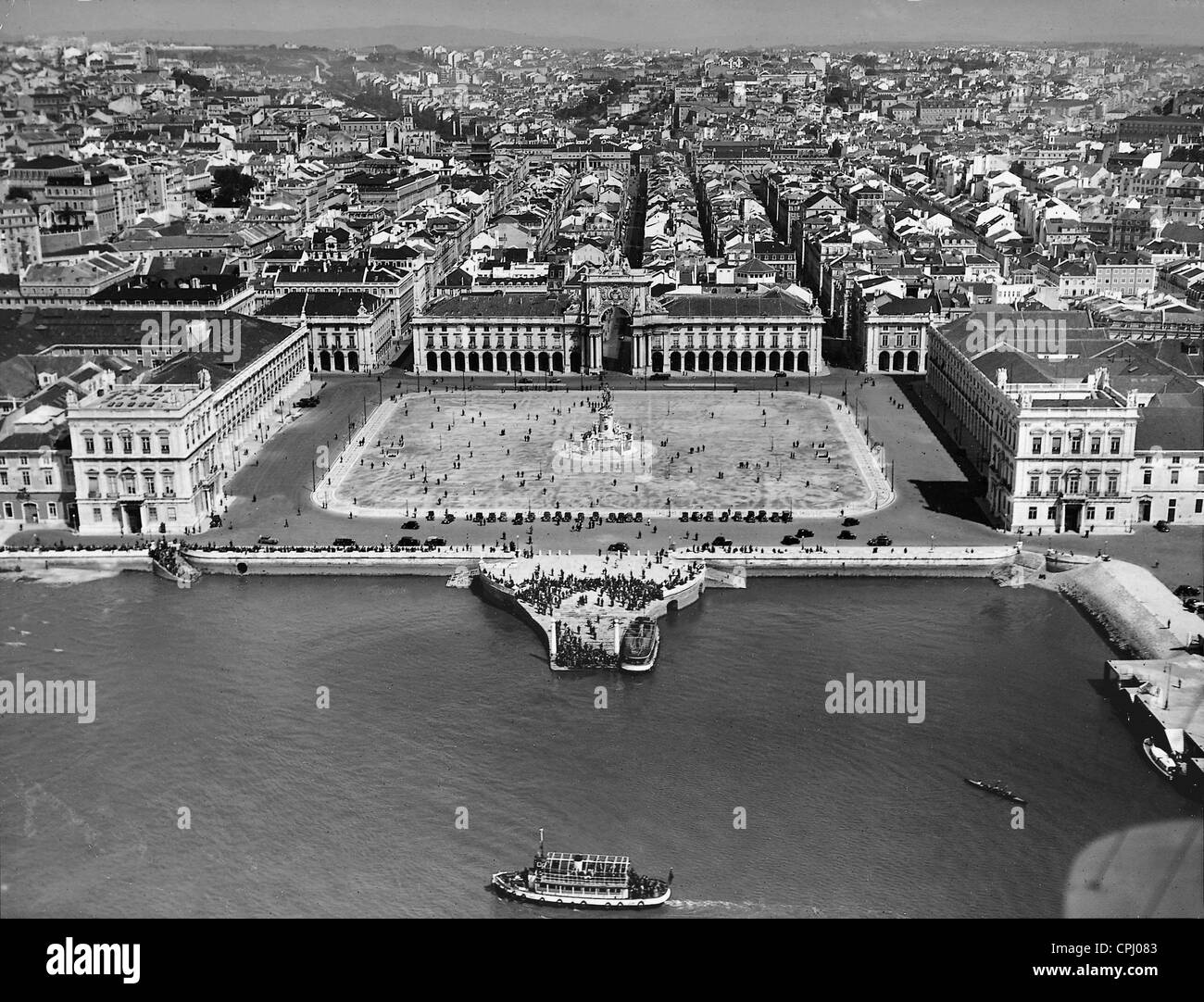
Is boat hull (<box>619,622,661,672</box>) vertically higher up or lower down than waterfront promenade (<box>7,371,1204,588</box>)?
lower down

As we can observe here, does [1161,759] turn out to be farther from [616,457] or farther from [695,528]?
[616,457]

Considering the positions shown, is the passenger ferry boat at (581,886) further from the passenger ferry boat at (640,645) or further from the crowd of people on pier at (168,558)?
the crowd of people on pier at (168,558)

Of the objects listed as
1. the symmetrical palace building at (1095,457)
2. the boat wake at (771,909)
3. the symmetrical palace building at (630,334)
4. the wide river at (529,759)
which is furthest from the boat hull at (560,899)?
the symmetrical palace building at (630,334)

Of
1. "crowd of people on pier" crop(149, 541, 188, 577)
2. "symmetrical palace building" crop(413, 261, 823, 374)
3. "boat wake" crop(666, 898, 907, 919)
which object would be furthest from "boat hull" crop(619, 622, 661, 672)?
"symmetrical palace building" crop(413, 261, 823, 374)

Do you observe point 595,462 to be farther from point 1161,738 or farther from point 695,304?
point 1161,738

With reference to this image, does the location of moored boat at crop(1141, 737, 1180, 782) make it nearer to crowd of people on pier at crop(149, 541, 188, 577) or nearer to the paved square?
the paved square
